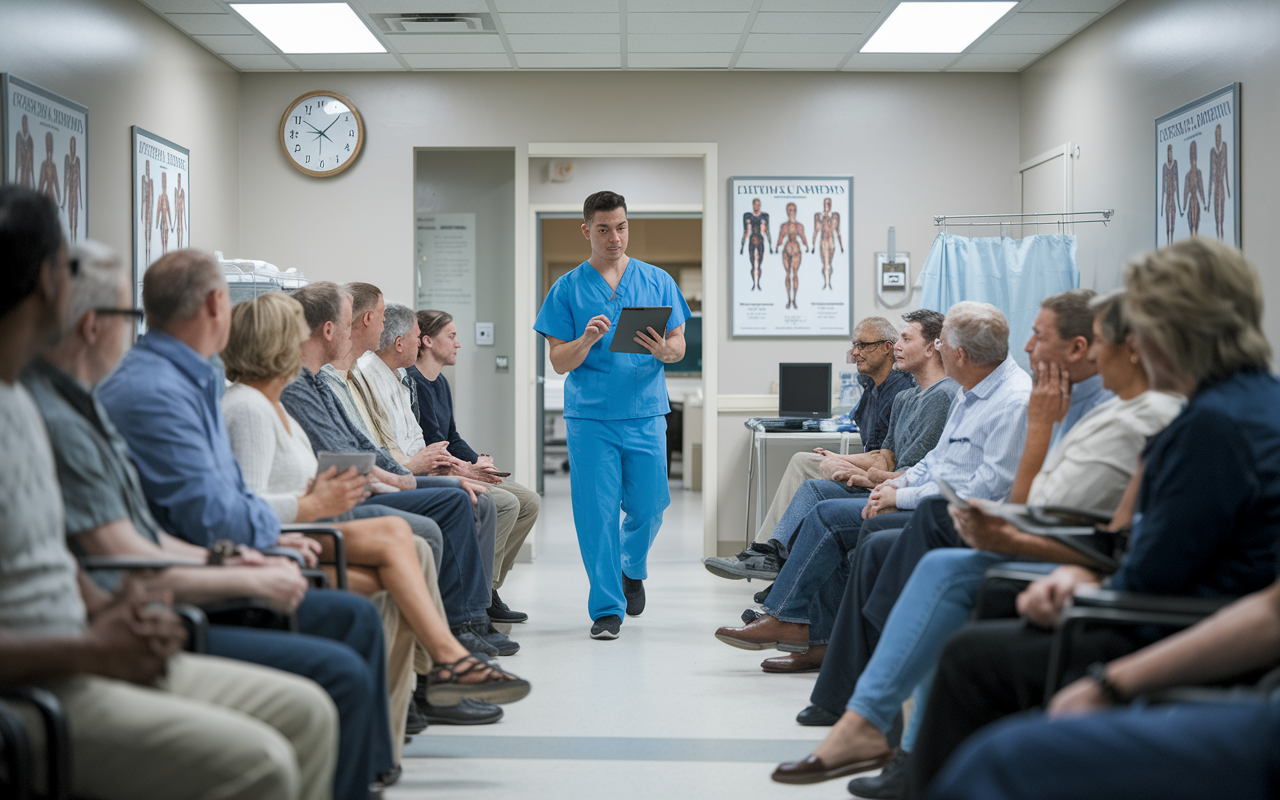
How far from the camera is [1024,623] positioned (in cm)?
172

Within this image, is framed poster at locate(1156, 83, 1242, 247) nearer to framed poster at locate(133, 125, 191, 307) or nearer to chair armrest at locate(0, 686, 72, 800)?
chair armrest at locate(0, 686, 72, 800)

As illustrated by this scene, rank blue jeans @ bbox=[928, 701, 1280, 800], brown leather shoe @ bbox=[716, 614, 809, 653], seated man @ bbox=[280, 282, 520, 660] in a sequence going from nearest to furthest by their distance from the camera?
blue jeans @ bbox=[928, 701, 1280, 800], seated man @ bbox=[280, 282, 520, 660], brown leather shoe @ bbox=[716, 614, 809, 653]

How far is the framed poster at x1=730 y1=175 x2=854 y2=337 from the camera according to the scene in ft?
18.6

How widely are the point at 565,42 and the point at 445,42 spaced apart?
593 mm

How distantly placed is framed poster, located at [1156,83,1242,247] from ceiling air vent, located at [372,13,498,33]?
9.75ft

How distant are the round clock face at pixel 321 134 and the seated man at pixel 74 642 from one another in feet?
14.7

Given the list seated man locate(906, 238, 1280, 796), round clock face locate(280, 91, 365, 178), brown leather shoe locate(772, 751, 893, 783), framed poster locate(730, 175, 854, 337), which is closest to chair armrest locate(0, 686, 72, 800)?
seated man locate(906, 238, 1280, 796)

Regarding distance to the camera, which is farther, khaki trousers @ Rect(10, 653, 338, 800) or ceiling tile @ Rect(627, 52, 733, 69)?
ceiling tile @ Rect(627, 52, 733, 69)

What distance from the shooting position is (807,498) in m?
3.68

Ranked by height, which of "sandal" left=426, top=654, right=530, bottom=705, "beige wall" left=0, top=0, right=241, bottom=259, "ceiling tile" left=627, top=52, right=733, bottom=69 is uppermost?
"ceiling tile" left=627, top=52, right=733, bottom=69

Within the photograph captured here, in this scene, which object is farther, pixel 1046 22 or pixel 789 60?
pixel 789 60

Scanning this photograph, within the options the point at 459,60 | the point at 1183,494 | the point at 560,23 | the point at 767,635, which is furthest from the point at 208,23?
the point at 1183,494

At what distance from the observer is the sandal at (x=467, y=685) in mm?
2309

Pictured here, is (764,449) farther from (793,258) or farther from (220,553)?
(220,553)
